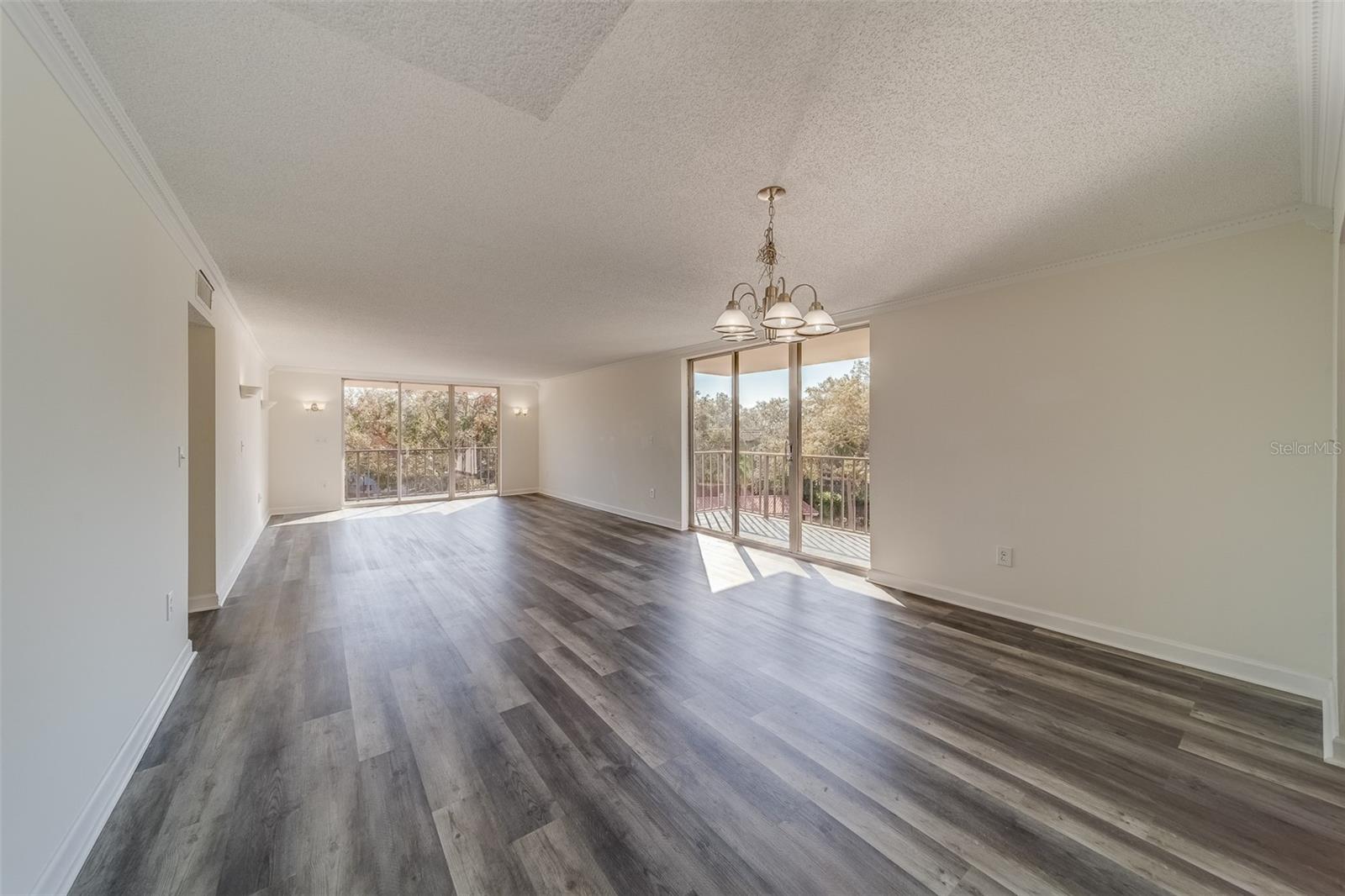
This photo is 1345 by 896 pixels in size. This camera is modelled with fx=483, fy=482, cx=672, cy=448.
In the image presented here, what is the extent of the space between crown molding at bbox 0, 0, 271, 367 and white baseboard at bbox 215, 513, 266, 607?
8.11 ft

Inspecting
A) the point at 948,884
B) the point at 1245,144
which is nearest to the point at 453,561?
the point at 948,884

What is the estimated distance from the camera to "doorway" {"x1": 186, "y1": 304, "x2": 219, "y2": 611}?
129 inches

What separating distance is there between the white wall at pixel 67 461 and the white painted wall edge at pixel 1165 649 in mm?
4326

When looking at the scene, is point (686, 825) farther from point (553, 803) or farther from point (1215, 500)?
point (1215, 500)

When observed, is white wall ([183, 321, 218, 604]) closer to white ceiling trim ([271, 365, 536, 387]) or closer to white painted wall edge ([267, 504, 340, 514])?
white painted wall edge ([267, 504, 340, 514])

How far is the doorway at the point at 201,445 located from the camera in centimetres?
328

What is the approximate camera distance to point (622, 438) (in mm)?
7379

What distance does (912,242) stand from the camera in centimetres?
274

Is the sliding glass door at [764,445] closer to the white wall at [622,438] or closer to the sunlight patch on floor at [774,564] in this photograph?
the sunlight patch on floor at [774,564]

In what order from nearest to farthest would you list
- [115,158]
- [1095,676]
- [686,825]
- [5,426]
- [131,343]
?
[5,426] < [686,825] < [115,158] < [131,343] < [1095,676]

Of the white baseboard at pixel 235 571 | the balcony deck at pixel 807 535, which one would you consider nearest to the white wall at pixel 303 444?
the white baseboard at pixel 235 571

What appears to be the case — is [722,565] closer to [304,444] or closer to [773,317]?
[773,317]

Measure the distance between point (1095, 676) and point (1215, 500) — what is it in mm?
1145

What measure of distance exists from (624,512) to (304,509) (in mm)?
5141
